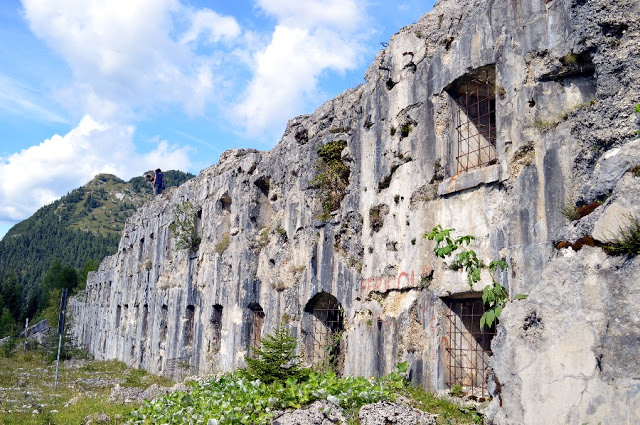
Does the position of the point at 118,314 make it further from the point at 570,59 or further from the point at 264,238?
the point at 570,59

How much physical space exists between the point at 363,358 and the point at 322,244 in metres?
2.60

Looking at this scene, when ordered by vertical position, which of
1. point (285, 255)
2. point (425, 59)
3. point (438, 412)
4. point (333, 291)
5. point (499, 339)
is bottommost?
point (438, 412)

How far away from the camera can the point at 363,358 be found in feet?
31.1

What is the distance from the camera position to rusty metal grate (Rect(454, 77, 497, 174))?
8352mm

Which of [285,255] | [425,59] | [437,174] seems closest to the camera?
[437,174]

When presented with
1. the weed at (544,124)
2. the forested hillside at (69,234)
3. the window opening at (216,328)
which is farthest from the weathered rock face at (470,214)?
the forested hillside at (69,234)

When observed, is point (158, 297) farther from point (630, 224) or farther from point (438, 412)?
point (630, 224)

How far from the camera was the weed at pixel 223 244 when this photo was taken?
1569 centimetres

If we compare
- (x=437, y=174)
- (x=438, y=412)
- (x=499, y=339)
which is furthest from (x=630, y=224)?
(x=437, y=174)

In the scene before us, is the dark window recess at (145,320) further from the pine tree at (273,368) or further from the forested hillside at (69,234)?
the forested hillside at (69,234)

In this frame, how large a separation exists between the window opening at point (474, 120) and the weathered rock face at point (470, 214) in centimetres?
3

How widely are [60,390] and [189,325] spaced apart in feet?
13.2

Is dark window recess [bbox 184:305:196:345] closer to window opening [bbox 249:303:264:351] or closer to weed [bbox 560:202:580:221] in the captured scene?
window opening [bbox 249:303:264:351]

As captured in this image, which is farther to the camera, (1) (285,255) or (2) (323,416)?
(1) (285,255)
